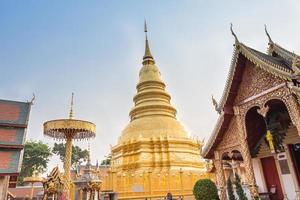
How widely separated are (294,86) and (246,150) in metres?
2.62

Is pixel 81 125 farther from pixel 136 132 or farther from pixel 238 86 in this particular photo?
pixel 136 132

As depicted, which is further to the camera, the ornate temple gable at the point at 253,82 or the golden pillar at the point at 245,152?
the golden pillar at the point at 245,152

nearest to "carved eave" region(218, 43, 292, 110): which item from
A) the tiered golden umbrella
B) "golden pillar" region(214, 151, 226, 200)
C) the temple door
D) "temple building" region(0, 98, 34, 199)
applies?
"golden pillar" region(214, 151, 226, 200)

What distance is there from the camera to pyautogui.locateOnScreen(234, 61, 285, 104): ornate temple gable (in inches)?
297

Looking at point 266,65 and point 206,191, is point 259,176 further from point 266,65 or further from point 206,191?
point 266,65

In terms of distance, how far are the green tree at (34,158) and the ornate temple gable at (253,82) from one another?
37.7 m

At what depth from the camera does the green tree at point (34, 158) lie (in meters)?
38.4

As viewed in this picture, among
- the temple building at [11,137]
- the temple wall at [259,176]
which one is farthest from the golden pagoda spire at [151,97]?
the temple wall at [259,176]

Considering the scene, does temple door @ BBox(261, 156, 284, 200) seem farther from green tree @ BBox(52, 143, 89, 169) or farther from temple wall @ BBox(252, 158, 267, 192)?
green tree @ BBox(52, 143, 89, 169)

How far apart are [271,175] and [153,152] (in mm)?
11659

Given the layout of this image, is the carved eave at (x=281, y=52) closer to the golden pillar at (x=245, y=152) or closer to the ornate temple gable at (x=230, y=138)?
the golden pillar at (x=245, y=152)

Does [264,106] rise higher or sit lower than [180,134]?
lower

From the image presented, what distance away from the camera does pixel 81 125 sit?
1202cm

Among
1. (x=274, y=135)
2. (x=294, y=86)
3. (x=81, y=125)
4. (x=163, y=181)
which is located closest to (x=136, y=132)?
(x=163, y=181)
